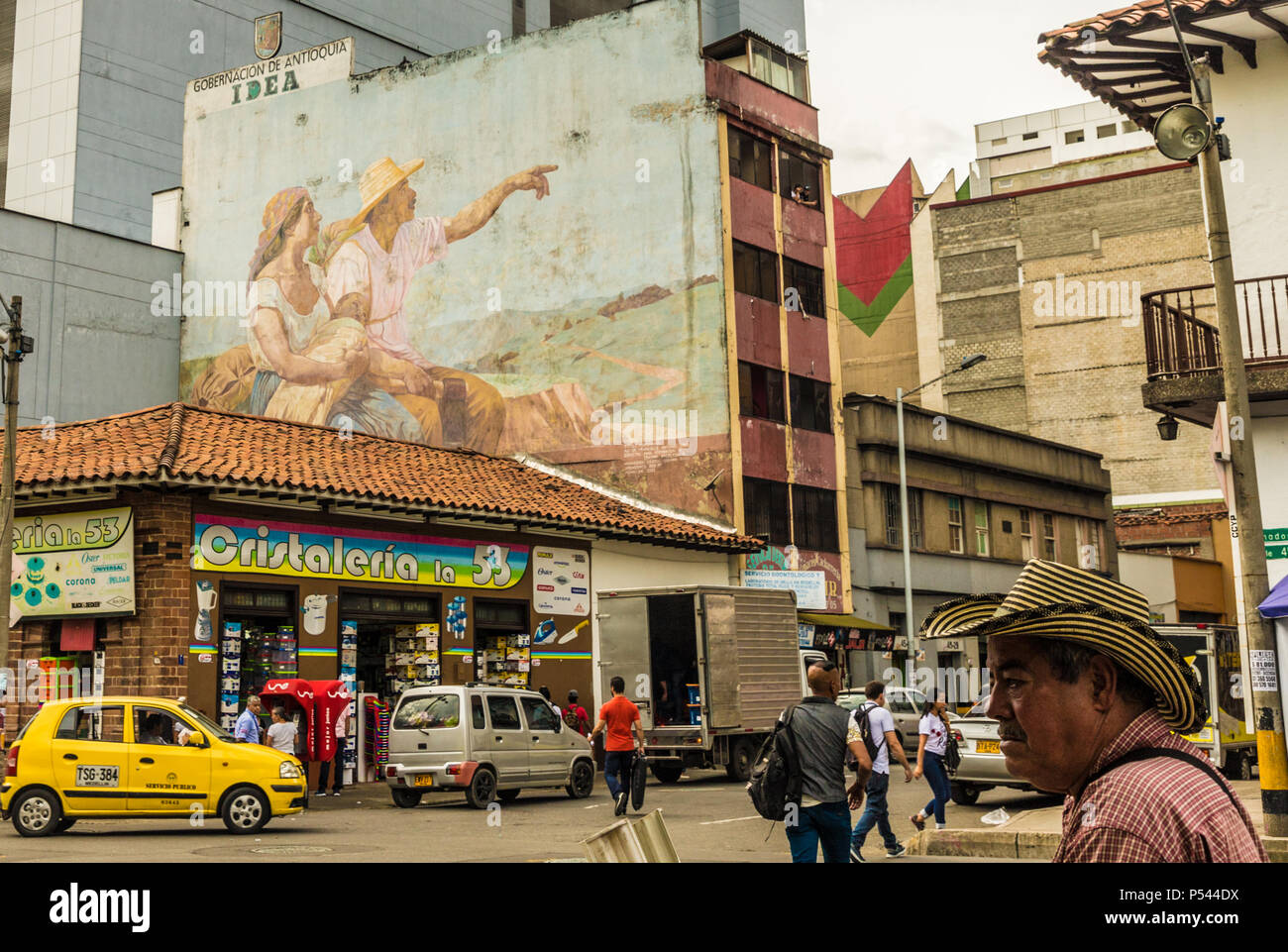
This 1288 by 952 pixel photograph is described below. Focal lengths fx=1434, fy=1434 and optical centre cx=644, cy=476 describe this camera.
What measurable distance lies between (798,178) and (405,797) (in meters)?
23.3

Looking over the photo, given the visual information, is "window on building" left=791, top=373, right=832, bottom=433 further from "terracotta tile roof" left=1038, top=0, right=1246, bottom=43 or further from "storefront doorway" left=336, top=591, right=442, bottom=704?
"terracotta tile roof" left=1038, top=0, right=1246, bottom=43

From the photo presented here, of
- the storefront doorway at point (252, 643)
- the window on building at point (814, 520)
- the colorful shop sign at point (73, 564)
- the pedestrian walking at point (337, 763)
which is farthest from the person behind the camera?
the window on building at point (814, 520)

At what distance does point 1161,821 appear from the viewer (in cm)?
257

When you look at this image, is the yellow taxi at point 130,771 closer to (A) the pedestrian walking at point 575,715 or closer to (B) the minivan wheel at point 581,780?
(B) the minivan wheel at point 581,780

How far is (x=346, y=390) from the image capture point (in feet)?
131

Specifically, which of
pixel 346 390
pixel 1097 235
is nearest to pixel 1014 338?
pixel 1097 235

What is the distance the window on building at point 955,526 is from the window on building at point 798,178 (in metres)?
10.4

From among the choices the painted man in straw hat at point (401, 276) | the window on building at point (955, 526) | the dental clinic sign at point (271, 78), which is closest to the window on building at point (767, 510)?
the painted man in straw hat at point (401, 276)

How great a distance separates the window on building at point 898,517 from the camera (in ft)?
136

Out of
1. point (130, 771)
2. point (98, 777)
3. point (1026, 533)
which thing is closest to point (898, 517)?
point (1026, 533)

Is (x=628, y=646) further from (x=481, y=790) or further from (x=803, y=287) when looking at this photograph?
(x=803, y=287)

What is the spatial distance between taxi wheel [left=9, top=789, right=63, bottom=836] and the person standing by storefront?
6.75 meters

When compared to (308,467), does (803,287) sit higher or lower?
higher

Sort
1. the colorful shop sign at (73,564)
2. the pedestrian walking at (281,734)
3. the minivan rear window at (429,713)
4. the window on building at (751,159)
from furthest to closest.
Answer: the window on building at (751,159), the colorful shop sign at (73,564), the pedestrian walking at (281,734), the minivan rear window at (429,713)
